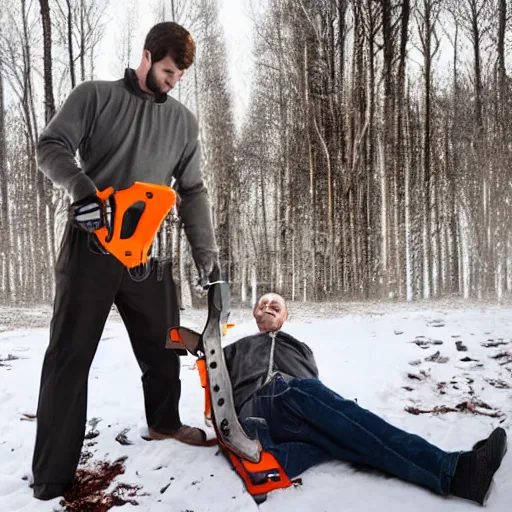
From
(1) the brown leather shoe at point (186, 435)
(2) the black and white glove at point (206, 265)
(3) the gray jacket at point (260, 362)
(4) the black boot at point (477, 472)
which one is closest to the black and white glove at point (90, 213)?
(2) the black and white glove at point (206, 265)

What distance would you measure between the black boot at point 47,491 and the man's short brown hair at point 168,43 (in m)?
0.98

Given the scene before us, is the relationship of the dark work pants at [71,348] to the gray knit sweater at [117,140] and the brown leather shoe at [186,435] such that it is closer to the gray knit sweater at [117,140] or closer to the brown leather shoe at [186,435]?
the gray knit sweater at [117,140]

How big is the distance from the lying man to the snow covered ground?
0.13 feet

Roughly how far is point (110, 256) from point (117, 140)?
0.27m

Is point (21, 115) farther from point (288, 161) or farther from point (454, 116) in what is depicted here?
point (454, 116)

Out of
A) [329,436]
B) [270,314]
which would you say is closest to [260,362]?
[270,314]

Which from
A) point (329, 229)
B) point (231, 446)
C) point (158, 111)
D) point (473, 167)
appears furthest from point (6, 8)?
point (473, 167)

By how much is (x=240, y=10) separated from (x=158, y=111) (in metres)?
1.04

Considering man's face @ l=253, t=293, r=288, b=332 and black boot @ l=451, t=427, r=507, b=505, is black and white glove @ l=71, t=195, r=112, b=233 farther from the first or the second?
black boot @ l=451, t=427, r=507, b=505

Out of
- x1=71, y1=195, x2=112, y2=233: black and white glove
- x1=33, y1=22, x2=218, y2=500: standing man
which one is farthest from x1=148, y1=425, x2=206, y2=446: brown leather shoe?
x1=71, y1=195, x2=112, y2=233: black and white glove

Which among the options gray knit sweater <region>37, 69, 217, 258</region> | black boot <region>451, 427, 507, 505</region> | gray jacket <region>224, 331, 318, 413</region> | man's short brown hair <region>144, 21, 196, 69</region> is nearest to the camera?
black boot <region>451, 427, 507, 505</region>

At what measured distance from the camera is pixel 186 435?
4.25 feet

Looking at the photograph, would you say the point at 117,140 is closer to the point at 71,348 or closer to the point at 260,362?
the point at 71,348

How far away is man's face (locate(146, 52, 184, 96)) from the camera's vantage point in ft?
3.82
